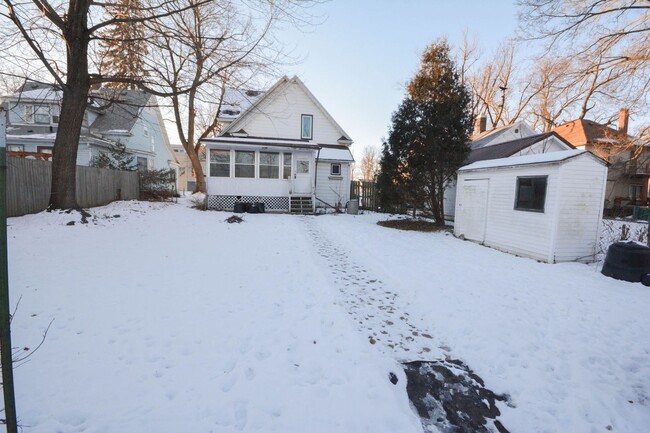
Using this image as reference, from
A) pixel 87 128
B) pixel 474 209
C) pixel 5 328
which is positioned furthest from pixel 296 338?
pixel 87 128

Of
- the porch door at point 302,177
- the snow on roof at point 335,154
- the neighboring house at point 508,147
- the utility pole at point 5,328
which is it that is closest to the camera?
the utility pole at point 5,328

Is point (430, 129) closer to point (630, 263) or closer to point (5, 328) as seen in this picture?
point (630, 263)

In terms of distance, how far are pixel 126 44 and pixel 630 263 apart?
47.9ft

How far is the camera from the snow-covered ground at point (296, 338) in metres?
2.43

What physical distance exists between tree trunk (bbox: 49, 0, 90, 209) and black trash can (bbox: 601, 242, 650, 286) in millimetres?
14885

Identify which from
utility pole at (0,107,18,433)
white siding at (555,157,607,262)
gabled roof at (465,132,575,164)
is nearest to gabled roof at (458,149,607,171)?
white siding at (555,157,607,262)

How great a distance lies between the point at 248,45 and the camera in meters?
9.30

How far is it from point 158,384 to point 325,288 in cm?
289

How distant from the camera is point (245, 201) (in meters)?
15.5

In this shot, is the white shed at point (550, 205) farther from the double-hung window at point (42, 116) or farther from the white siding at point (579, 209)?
the double-hung window at point (42, 116)

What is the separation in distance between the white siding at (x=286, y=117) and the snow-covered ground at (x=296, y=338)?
13.5m

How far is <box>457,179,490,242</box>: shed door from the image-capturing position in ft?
32.2

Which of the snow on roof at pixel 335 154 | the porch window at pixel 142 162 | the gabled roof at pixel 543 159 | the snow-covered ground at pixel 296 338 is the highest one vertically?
the snow on roof at pixel 335 154

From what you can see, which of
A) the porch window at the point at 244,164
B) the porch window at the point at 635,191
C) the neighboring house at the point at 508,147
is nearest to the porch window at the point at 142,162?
the porch window at the point at 244,164
